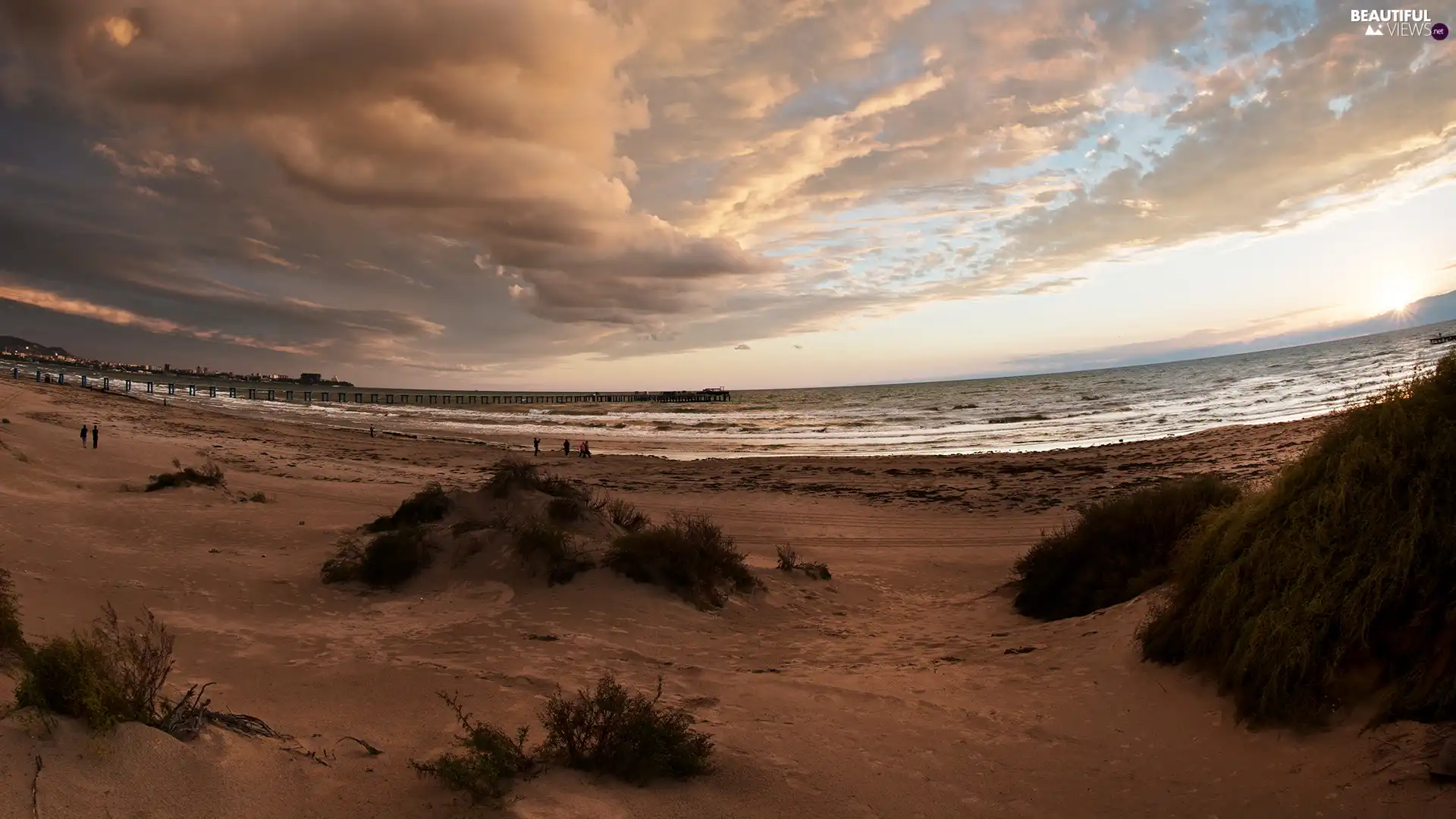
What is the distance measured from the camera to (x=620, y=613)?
8.45m

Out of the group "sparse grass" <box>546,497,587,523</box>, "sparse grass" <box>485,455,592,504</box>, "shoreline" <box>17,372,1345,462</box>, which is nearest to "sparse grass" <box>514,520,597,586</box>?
"sparse grass" <box>546,497,587,523</box>

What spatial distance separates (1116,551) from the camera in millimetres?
8680

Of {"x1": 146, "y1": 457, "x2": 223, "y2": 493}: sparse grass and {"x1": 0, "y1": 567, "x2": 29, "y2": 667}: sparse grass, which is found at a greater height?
{"x1": 0, "y1": 567, "x2": 29, "y2": 667}: sparse grass

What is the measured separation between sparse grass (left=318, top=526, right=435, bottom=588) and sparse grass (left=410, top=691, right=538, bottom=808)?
19.0ft

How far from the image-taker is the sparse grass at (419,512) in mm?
11336

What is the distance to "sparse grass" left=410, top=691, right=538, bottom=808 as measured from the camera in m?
3.53

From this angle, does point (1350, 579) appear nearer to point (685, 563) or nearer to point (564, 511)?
point (685, 563)

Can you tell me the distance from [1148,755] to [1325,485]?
89.9 inches

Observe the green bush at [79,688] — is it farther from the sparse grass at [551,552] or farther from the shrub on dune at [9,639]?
the sparse grass at [551,552]

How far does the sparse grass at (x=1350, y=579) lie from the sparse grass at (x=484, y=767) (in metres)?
4.62

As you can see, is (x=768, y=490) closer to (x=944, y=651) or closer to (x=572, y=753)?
(x=944, y=651)

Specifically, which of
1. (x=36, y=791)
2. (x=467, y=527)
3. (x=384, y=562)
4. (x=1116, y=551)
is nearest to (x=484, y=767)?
(x=36, y=791)

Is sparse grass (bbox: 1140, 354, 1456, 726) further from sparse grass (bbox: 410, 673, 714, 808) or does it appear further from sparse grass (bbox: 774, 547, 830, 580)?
sparse grass (bbox: 774, 547, 830, 580)

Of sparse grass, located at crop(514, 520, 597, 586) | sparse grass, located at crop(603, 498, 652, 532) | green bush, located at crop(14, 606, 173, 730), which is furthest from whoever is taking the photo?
sparse grass, located at crop(603, 498, 652, 532)
